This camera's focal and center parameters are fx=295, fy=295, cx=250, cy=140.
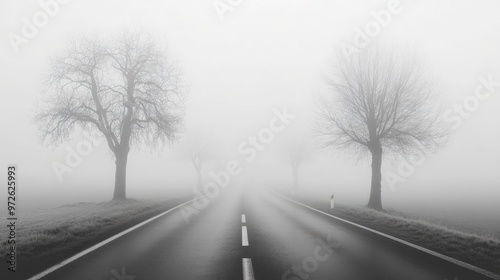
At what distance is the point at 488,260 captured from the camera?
6.30 m

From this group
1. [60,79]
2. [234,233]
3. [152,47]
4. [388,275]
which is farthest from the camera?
[152,47]

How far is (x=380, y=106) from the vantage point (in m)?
18.2

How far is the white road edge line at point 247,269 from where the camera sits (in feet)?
16.4

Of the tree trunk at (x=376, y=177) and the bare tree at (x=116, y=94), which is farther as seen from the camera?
the bare tree at (x=116, y=94)

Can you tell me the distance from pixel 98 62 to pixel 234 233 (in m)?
16.8

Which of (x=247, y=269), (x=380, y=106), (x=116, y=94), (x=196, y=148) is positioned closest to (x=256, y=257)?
(x=247, y=269)

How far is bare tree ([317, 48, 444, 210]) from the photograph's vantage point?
17625 millimetres

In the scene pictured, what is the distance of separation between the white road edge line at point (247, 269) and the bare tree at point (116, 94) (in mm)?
16041

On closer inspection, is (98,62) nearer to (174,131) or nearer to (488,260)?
(174,131)

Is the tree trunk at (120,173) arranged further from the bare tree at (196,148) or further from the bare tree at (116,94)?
the bare tree at (196,148)

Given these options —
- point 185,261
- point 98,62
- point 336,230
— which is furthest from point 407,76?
point 98,62

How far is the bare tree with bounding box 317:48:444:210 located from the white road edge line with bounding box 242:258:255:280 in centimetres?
1497

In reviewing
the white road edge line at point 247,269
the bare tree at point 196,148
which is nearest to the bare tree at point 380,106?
the white road edge line at point 247,269

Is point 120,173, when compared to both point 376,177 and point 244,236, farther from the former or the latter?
point 376,177
